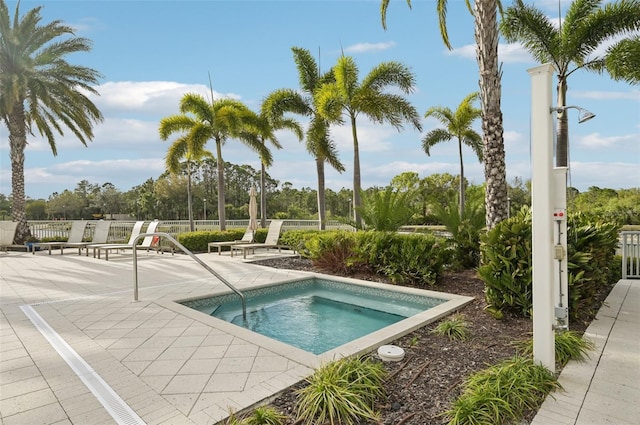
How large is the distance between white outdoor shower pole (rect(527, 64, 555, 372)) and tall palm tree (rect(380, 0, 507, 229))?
11.6 feet

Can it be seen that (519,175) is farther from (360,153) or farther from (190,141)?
(190,141)

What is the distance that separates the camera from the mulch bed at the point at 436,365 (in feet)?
8.21

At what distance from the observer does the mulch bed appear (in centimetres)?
250

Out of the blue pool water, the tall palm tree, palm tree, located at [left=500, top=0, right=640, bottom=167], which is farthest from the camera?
palm tree, located at [left=500, top=0, right=640, bottom=167]

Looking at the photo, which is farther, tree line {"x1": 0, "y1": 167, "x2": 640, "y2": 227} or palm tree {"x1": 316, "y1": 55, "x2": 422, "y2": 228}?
tree line {"x1": 0, "y1": 167, "x2": 640, "y2": 227}

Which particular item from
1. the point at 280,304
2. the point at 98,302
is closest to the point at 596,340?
the point at 280,304

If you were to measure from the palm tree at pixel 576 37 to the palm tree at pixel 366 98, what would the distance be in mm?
4105

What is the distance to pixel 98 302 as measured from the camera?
217 inches

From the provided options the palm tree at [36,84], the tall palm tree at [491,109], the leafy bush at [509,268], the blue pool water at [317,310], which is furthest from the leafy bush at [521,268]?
the palm tree at [36,84]

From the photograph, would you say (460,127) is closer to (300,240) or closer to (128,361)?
(300,240)

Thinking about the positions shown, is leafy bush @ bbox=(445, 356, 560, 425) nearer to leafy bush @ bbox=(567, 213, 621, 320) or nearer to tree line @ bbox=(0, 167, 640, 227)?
leafy bush @ bbox=(567, 213, 621, 320)

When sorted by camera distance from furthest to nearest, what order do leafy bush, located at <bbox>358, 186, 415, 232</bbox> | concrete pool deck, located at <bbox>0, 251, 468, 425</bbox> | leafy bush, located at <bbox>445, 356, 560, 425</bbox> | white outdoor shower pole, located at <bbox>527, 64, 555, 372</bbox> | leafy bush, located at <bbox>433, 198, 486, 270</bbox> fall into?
leafy bush, located at <bbox>358, 186, 415, 232</bbox> < leafy bush, located at <bbox>433, 198, 486, 270</bbox> < white outdoor shower pole, located at <bbox>527, 64, 555, 372</bbox> < concrete pool deck, located at <bbox>0, 251, 468, 425</bbox> < leafy bush, located at <bbox>445, 356, 560, 425</bbox>

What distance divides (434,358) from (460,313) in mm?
1719

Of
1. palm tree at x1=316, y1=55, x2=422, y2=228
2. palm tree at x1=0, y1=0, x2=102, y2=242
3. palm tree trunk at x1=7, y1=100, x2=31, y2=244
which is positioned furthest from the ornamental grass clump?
palm tree trunk at x1=7, y1=100, x2=31, y2=244
